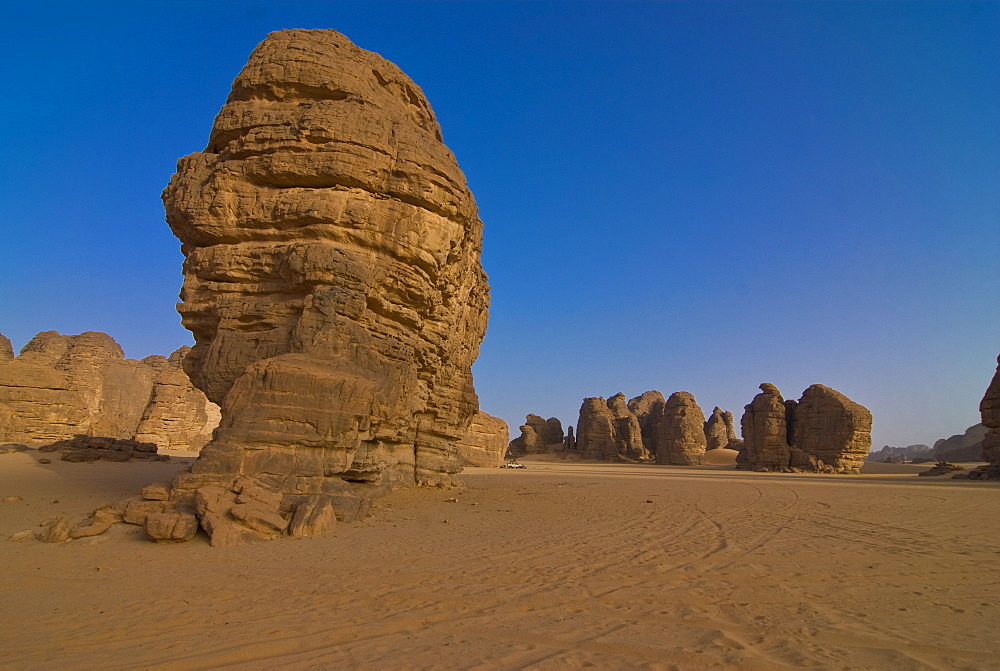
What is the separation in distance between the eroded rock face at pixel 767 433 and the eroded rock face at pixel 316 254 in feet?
128

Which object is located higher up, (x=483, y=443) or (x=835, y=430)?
(x=835, y=430)

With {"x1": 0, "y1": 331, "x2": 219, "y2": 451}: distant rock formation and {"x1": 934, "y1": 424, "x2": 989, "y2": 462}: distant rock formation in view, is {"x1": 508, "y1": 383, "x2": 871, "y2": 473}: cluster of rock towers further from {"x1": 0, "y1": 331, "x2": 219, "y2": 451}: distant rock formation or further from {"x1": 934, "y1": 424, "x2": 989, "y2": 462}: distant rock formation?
{"x1": 0, "y1": 331, "x2": 219, "y2": 451}: distant rock formation

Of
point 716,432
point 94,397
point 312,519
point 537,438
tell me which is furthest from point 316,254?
point 716,432

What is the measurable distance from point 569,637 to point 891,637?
278 cm

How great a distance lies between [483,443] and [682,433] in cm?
2612

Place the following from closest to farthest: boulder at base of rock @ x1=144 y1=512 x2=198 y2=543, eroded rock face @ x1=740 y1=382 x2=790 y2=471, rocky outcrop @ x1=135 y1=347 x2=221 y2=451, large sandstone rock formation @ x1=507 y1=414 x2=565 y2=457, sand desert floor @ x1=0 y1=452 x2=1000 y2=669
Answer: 1. sand desert floor @ x1=0 y1=452 x2=1000 y2=669
2. boulder at base of rock @ x1=144 y1=512 x2=198 y2=543
3. rocky outcrop @ x1=135 y1=347 x2=221 y2=451
4. eroded rock face @ x1=740 y1=382 x2=790 y2=471
5. large sandstone rock formation @ x1=507 y1=414 x2=565 y2=457

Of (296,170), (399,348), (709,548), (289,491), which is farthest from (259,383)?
(709,548)

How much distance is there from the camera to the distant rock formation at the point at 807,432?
134 ft

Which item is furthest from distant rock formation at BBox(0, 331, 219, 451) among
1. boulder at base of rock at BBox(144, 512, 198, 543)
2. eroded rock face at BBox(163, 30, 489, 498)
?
boulder at base of rock at BBox(144, 512, 198, 543)

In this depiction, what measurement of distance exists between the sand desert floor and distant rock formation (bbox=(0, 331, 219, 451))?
1783cm

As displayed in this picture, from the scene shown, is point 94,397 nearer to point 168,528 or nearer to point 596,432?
point 168,528

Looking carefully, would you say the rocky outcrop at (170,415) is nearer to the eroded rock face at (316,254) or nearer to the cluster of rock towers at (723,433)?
the eroded rock face at (316,254)

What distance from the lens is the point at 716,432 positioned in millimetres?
73375

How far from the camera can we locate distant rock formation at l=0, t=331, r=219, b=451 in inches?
933
